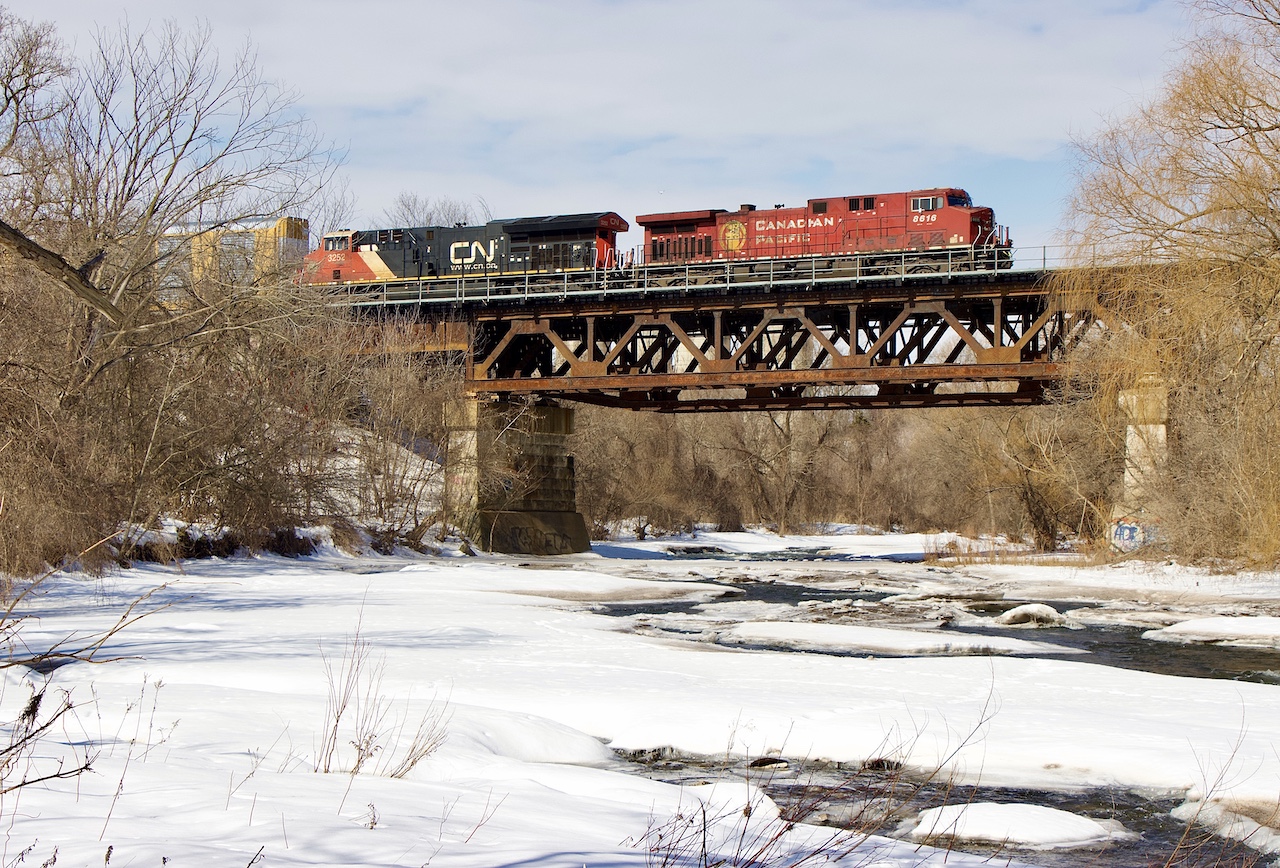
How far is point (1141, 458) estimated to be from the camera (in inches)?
1104

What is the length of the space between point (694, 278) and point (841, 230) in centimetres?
539

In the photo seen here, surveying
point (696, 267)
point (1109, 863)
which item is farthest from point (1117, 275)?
point (1109, 863)

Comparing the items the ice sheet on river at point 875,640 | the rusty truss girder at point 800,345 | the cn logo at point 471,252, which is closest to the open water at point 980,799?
the ice sheet on river at point 875,640

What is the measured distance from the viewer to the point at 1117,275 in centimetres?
2317

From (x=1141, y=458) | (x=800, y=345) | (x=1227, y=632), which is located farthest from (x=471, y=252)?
(x=1227, y=632)

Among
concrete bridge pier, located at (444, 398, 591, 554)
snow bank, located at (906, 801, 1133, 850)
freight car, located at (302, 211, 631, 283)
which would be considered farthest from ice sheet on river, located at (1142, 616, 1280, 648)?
freight car, located at (302, 211, 631, 283)

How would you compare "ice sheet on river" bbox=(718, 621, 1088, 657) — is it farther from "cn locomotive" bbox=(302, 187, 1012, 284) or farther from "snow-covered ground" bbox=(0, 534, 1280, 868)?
"cn locomotive" bbox=(302, 187, 1012, 284)

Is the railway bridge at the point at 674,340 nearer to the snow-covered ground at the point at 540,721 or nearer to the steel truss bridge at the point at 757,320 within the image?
the steel truss bridge at the point at 757,320

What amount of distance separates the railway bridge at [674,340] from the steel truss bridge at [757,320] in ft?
0.20

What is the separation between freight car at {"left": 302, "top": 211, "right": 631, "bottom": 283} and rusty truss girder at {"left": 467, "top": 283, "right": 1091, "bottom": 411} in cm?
233

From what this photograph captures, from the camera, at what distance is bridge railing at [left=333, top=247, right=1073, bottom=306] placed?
31500 millimetres

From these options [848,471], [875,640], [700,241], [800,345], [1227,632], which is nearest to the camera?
[875,640]

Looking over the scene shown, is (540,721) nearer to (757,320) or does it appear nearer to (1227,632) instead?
(1227,632)

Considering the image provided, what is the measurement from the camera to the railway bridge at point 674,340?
1210 inches
